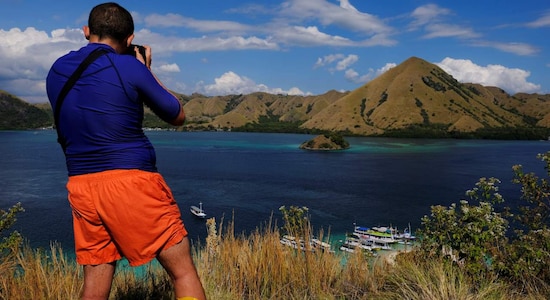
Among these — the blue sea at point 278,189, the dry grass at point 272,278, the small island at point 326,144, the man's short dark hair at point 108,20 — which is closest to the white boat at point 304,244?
the dry grass at point 272,278

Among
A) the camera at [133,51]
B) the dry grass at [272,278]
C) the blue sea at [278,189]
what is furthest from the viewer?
the blue sea at [278,189]

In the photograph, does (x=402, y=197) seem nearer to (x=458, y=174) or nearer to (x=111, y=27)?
(x=458, y=174)

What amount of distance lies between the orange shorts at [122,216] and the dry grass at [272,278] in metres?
1.36

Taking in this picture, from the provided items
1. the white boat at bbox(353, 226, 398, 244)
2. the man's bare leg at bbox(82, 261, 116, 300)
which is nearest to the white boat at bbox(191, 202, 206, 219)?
the white boat at bbox(353, 226, 398, 244)

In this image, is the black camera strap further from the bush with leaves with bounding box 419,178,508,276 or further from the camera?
the bush with leaves with bounding box 419,178,508,276

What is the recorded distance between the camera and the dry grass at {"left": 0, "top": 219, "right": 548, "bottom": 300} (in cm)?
335

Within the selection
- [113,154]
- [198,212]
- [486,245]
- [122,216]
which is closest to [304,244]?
[486,245]

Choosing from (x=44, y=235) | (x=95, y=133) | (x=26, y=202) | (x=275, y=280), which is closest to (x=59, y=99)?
(x=95, y=133)

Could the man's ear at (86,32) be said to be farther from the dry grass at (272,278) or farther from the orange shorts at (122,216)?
the dry grass at (272,278)

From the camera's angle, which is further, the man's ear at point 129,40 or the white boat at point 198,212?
the white boat at point 198,212

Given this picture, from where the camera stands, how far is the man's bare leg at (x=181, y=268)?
6.98 feet

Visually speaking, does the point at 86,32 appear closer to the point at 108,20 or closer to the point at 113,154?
the point at 108,20

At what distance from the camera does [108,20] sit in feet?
6.89

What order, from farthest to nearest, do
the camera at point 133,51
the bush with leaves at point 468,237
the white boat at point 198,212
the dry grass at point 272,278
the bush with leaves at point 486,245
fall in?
the white boat at point 198,212 → the bush with leaves at point 468,237 → the bush with leaves at point 486,245 → the dry grass at point 272,278 → the camera at point 133,51
